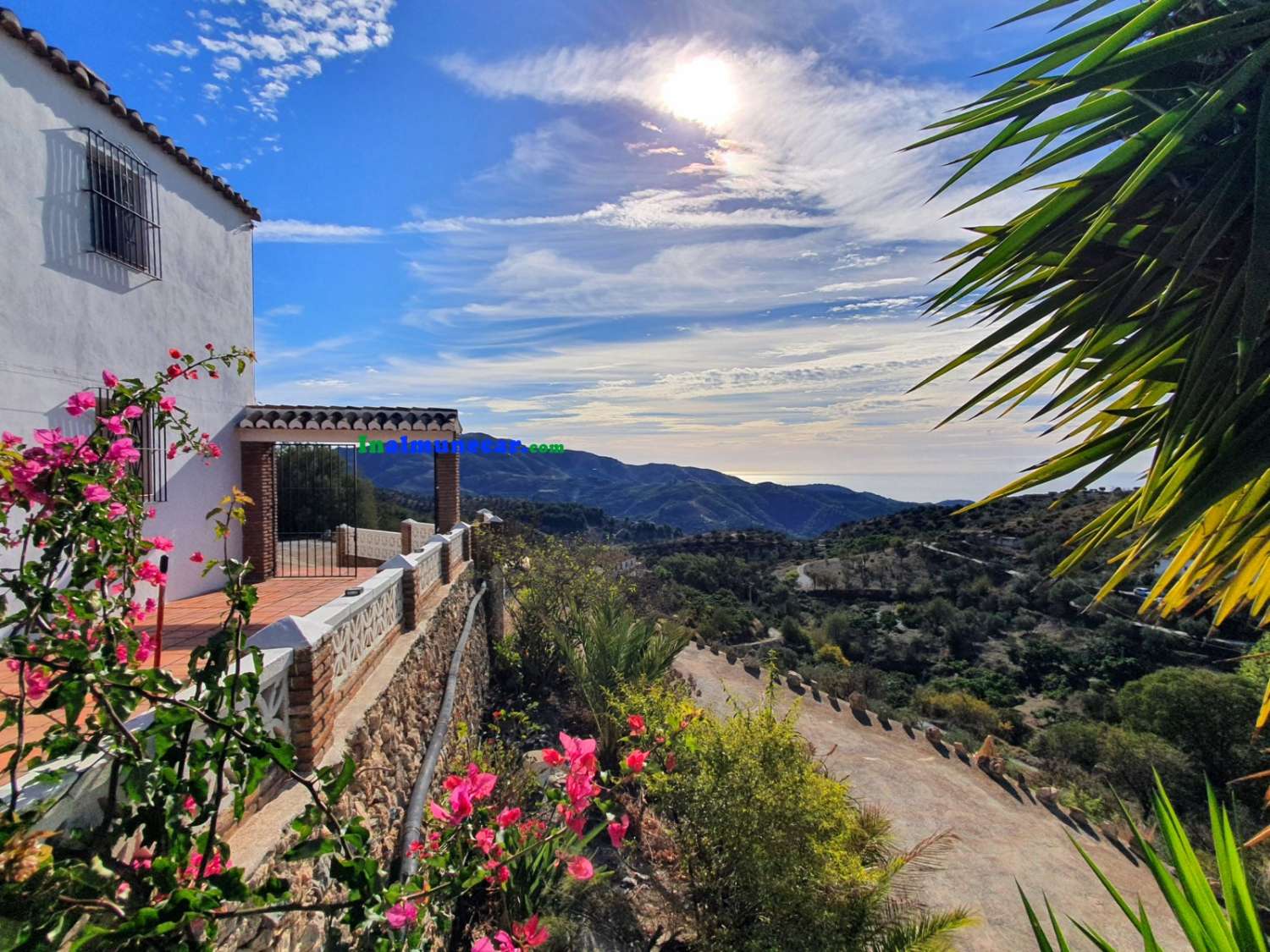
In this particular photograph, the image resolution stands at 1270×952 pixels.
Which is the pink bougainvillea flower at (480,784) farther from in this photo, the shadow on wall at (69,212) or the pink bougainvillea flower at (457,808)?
the shadow on wall at (69,212)

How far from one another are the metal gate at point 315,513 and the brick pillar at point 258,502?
93cm

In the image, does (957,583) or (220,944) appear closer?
(220,944)

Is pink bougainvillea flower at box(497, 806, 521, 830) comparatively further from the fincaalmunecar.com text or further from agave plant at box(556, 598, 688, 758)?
the fincaalmunecar.com text

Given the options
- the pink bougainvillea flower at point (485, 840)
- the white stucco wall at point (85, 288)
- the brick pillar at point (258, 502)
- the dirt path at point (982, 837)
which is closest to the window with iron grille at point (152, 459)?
the white stucco wall at point (85, 288)

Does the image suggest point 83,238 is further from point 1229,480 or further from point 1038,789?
point 1038,789

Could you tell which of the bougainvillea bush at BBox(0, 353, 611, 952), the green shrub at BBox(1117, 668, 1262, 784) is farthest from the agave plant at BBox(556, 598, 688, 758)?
the green shrub at BBox(1117, 668, 1262, 784)

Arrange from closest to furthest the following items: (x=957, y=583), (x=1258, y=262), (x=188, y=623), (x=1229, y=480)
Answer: (x=1258, y=262) < (x=1229, y=480) < (x=188, y=623) < (x=957, y=583)

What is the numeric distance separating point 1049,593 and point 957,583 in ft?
15.3

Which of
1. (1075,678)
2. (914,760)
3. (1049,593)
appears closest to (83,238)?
(914,760)

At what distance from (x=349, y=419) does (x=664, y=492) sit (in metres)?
84.1

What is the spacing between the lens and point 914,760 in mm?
10344

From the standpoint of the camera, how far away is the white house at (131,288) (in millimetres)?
4469

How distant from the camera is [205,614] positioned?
5.84m

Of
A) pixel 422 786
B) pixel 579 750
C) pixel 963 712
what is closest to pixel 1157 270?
pixel 579 750
